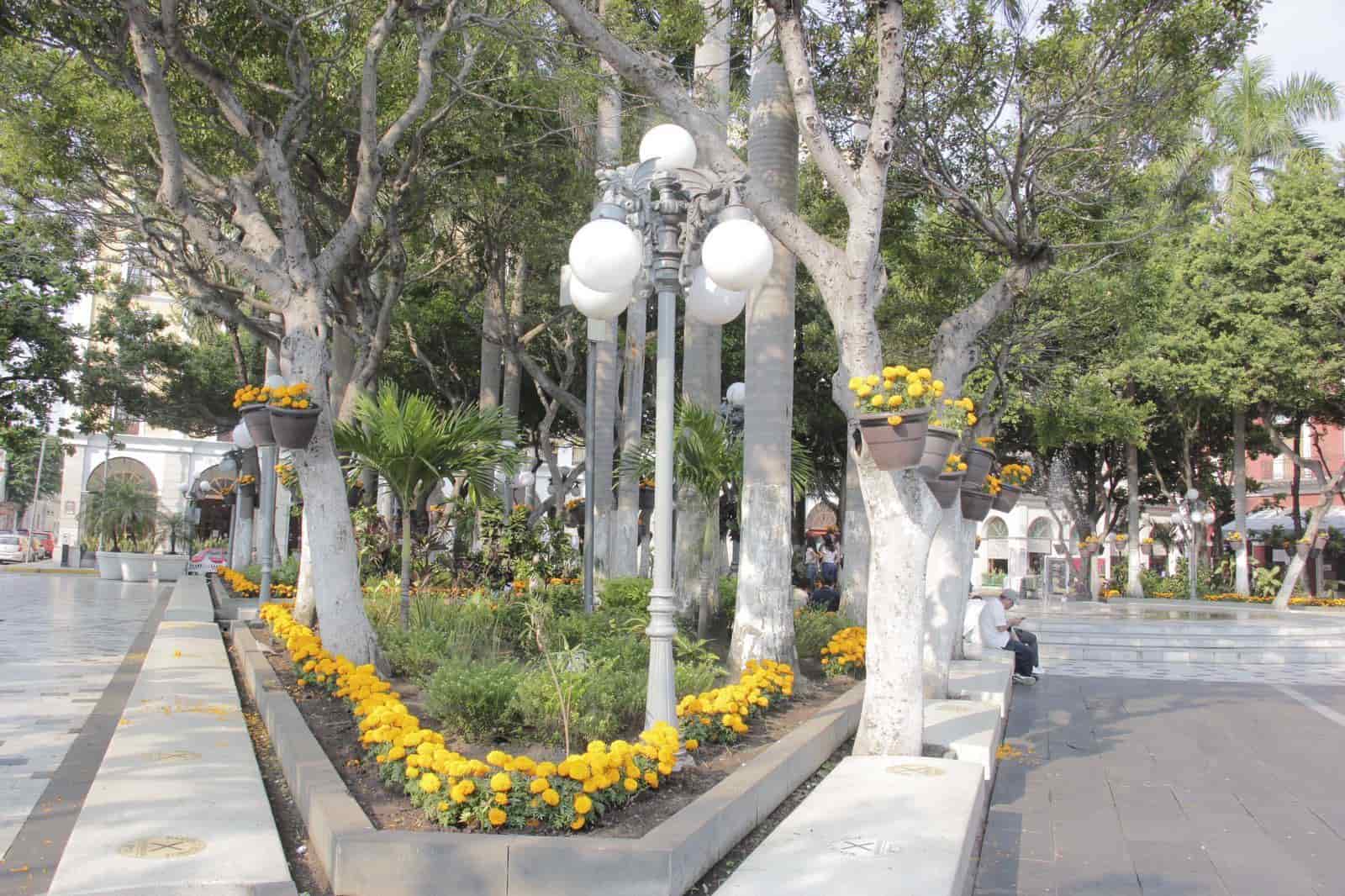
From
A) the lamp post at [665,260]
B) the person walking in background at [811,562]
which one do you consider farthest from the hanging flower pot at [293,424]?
the person walking in background at [811,562]

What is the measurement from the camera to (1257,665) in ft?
57.5

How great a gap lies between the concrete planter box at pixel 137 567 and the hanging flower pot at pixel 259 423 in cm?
2359

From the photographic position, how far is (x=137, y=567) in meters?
30.7

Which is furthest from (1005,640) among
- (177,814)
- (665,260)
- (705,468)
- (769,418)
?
(177,814)

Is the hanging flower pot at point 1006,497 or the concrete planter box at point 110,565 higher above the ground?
the hanging flower pot at point 1006,497

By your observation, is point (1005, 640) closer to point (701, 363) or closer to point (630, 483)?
point (701, 363)

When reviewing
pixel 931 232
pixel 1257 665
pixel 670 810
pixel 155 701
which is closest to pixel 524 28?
pixel 931 232

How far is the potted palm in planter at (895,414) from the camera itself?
6.16 metres

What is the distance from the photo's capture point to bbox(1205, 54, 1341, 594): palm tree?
31.6 meters

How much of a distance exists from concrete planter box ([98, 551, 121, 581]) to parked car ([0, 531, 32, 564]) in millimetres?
17967

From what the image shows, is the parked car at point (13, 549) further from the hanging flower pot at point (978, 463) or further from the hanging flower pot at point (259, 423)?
the hanging flower pot at point (978, 463)

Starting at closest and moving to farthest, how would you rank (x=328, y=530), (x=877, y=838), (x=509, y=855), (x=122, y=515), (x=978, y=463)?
(x=509, y=855) < (x=877, y=838) < (x=328, y=530) < (x=978, y=463) < (x=122, y=515)

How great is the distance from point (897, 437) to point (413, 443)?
5645 mm

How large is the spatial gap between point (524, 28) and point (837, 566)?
71.7 ft
